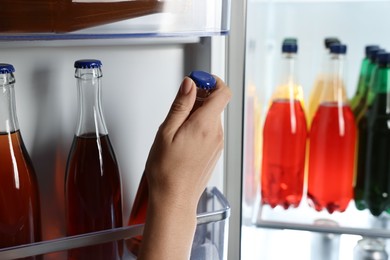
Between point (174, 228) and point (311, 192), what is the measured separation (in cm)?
52

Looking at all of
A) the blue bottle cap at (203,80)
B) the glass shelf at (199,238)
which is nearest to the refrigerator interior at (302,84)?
the glass shelf at (199,238)

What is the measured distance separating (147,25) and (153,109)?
0.63 feet

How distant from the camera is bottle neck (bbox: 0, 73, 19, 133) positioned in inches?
25.1

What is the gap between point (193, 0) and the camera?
666 millimetres

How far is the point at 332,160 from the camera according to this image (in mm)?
1016

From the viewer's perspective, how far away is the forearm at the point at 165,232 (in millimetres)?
602

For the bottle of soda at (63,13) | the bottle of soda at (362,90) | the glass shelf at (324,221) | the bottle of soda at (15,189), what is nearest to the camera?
→ the bottle of soda at (63,13)

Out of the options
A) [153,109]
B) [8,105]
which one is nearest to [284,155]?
[153,109]

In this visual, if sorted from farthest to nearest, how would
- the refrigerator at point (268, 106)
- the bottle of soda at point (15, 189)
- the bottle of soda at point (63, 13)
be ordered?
the refrigerator at point (268, 106) < the bottle of soda at point (15, 189) < the bottle of soda at point (63, 13)

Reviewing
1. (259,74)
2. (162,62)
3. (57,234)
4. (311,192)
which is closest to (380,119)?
(311,192)

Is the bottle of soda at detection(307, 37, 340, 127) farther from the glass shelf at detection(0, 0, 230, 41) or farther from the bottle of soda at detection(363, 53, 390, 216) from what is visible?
the glass shelf at detection(0, 0, 230, 41)

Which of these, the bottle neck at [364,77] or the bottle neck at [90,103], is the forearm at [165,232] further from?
the bottle neck at [364,77]

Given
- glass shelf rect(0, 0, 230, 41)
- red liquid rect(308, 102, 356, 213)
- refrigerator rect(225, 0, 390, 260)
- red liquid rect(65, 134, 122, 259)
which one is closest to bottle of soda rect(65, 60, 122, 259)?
red liquid rect(65, 134, 122, 259)

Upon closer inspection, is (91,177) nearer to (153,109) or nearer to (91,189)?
(91,189)
